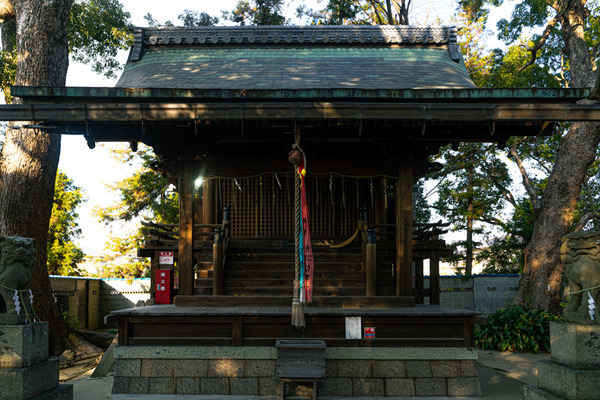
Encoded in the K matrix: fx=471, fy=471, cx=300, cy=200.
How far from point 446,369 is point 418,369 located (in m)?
0.49

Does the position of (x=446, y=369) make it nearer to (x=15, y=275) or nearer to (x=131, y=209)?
(x=15, y=275)

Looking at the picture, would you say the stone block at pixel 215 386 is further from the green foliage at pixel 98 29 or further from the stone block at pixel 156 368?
the green foliage at pixel 98 29

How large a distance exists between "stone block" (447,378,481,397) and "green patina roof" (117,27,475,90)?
6.03 m

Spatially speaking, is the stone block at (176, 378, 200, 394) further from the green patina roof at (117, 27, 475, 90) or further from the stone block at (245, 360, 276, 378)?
the green patina roof at (117, 27, 475, 90)

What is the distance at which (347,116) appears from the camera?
8039mm

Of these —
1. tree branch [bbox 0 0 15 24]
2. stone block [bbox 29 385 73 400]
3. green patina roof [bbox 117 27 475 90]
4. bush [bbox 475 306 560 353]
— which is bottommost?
bush [bbox 475 306 560 353]

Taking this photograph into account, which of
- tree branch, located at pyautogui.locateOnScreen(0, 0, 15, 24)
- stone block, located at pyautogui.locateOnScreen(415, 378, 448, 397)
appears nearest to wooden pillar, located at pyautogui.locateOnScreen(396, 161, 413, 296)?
stone block, located at pyautogui.locateOnScreen(415, 378, 448, 397)

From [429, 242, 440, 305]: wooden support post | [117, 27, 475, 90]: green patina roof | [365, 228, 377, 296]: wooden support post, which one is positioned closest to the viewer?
[365, 228, 377, 296]: wooden support post

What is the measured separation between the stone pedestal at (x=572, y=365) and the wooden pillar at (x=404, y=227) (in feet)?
12.1

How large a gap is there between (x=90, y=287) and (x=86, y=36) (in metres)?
10.6

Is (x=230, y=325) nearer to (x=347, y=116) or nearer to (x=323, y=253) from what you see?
(x=323, y=253)

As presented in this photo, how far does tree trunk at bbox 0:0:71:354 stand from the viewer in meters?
12.0

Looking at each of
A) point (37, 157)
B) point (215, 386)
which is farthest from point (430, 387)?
point (37, 157)

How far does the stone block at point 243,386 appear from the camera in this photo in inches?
314
